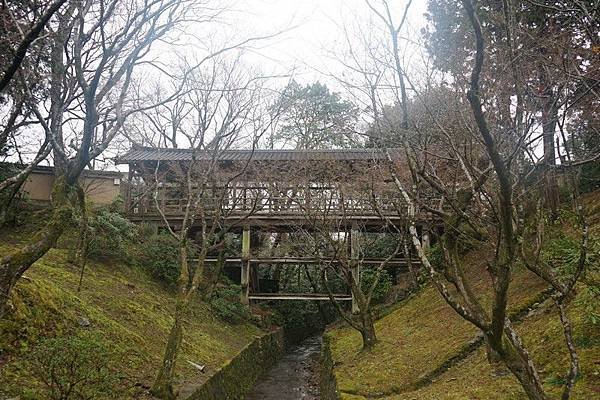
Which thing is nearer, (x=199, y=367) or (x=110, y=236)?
(x=199, y=367)

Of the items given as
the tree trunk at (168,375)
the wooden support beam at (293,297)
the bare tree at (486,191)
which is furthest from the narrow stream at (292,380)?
the bare tree at (486,191)

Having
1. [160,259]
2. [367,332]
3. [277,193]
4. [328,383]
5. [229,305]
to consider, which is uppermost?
[277,193]

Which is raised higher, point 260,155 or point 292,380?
point 260,155

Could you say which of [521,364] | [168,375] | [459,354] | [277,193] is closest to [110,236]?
[277,193]

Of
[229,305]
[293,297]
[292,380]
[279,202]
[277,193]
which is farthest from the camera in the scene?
[279,202]

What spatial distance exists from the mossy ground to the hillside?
3513 mm

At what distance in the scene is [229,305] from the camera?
17250 mm

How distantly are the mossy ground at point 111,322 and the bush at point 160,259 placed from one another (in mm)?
665

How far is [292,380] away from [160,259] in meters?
6.38

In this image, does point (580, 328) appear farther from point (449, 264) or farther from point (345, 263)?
point (345, 263)

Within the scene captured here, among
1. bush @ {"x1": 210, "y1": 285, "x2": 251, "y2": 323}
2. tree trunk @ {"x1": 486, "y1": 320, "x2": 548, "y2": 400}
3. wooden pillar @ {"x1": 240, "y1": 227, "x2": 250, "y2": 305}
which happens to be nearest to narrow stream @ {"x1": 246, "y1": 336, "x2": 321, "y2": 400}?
bush @ {"x1": 210, "y1": 285, "x2": 251, "y2": 323}

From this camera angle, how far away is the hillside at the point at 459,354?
6.21 metres

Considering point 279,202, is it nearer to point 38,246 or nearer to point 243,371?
point 243,371

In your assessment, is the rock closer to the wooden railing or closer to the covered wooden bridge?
the wooden railing
